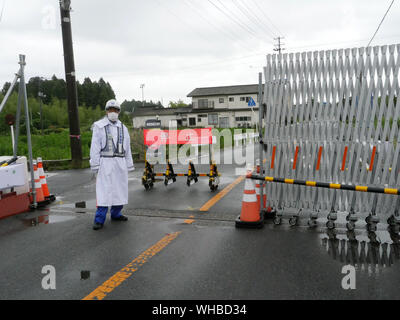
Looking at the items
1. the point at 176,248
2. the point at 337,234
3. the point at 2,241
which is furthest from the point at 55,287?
the point at 337,234

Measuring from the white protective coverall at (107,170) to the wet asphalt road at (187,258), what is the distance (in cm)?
47

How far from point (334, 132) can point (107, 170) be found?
372 centimetres

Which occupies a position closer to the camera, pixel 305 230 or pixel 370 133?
pixel 370 133

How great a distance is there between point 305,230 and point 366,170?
1.27 metres

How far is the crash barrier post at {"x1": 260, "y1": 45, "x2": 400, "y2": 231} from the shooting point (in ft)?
16.0

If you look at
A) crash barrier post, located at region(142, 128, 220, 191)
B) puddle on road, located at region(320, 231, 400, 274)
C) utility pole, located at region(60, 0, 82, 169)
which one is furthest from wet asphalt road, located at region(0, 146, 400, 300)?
utility pole, located at region(60, 0, 82, 169)

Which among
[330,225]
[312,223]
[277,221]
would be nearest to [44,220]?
[277,221]

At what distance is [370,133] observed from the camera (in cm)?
496

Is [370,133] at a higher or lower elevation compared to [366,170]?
higher

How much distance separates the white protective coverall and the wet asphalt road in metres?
0.47

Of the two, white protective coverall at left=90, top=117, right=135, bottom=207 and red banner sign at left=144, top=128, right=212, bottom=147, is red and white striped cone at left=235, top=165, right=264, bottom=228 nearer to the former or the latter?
white protective coverall at left=90, top=117, right=135, bottom=207
